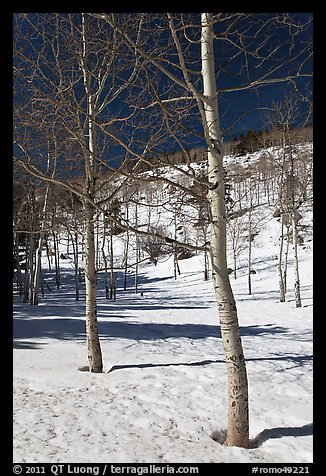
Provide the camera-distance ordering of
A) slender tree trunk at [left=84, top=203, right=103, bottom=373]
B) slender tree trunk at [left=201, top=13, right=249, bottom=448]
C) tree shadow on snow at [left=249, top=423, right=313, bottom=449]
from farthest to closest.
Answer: slender tree trunk at [left=84, top=203, right=103, bottom=373]
tree shadow on snow at [left=249, top=423, right=313, bottom=449]
slender tree trunk at [left=201, top=13, right=249, bottom=448]

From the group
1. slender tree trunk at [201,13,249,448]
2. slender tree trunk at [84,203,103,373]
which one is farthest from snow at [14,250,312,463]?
slender tree trunk at [201,13,249,448]

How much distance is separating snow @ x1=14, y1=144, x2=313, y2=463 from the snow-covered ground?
0.01 m

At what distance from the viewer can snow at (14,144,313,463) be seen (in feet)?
9.19

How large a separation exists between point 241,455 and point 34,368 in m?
3.52

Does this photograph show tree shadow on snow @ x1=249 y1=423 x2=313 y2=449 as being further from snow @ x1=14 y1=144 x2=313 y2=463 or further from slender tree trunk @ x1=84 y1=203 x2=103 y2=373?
slender tree trunk @ x1=84 y1=203 x2=103 y2=373

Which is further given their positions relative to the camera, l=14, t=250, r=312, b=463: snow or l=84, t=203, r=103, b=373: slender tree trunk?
l=84, t=203, r=103, b=373: slender tree trunk

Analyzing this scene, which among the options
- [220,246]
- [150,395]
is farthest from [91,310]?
[220,246]

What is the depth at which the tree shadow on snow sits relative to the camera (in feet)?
9.89

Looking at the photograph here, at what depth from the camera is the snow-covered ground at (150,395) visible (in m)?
2.80

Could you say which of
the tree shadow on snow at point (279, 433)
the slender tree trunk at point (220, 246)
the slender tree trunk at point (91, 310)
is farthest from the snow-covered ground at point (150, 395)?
the slender tree trunk at point (220, 246)

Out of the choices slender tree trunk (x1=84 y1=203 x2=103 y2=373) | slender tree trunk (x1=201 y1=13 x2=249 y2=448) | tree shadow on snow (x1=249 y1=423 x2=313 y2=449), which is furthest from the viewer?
slender tree trunk (x1=84 y1=203 x2=103 y2=373)

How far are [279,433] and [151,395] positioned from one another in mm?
Result: 1615

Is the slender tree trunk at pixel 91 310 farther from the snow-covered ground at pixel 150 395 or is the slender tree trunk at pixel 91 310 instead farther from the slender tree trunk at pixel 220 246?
the slender tree trunk at pixel 220 246

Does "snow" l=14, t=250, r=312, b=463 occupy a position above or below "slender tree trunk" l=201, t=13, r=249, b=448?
below
